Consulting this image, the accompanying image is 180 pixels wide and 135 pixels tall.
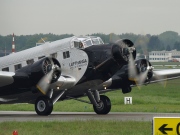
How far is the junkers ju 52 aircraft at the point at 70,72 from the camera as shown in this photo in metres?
34.6

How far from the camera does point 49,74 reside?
113 feet

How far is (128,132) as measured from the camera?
26812mm

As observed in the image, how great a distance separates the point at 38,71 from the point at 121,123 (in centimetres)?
666

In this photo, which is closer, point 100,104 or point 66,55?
point 66,55

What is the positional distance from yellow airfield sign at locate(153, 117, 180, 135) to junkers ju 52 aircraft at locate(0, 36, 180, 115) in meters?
15.0

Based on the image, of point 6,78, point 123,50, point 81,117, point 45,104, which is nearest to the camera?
point 123,50

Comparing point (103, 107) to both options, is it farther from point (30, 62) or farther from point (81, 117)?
point (30, 62)

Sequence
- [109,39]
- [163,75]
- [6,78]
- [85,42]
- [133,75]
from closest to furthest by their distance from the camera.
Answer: [6,78] → [85,42] → [109,39] → [133,75] → [163,75]

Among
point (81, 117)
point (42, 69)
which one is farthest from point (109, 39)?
point (81, 117)

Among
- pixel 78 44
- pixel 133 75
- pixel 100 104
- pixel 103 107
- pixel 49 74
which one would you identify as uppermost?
pixel 78 44

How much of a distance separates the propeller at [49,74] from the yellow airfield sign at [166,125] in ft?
51.9

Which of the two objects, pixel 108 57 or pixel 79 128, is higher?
pixel 108 57

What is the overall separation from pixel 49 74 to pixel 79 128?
7.06 m

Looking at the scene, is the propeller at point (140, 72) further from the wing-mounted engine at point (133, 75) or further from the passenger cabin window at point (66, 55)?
the passenger cabin window at point (66, 55)
